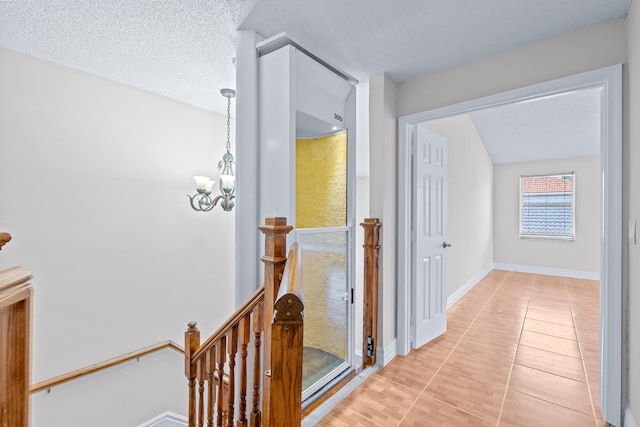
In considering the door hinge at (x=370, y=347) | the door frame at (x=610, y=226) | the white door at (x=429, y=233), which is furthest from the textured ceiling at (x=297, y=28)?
the door hinge at (x=370, y=347)

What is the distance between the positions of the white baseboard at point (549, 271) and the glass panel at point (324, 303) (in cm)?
538

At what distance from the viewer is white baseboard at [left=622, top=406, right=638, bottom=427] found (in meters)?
A: 1.50

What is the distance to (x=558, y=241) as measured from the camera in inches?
219

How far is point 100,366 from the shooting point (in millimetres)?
2506

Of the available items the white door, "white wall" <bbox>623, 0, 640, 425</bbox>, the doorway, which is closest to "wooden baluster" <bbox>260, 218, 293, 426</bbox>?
the doorway

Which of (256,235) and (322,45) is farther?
(322,45)

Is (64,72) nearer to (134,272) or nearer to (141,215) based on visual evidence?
(141,215)

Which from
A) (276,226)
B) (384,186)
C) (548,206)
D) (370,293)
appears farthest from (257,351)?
(548,206)

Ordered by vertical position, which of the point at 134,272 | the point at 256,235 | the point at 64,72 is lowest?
the point at 134,272

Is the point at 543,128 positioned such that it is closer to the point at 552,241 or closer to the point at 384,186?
the point at 552,241

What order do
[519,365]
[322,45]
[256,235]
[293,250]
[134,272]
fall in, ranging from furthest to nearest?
[134,272] < [519,365] < [322,45] < [256,235] < [293,250]

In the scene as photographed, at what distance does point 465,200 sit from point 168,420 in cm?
473

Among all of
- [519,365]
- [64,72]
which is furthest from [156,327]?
[519,365]

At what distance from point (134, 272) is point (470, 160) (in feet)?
16.0
